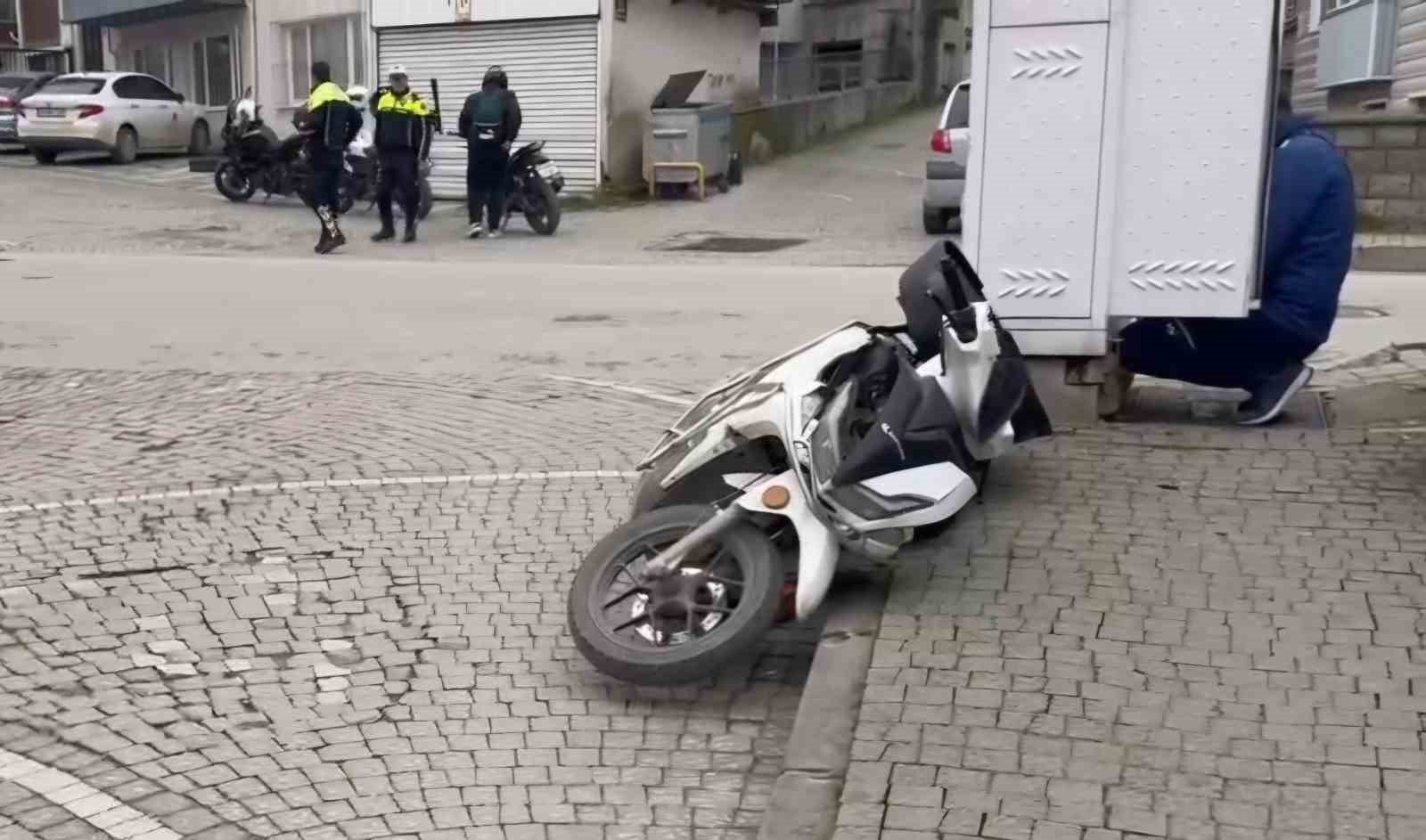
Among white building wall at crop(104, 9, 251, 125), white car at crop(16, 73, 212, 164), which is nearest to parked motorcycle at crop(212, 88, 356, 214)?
white car at crop(16, 73, 212, 164)

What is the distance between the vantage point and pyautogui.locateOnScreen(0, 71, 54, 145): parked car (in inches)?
1140

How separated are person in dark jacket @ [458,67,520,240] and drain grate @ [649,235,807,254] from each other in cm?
194

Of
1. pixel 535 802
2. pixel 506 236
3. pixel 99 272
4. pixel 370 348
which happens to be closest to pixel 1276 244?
pixel 535 802

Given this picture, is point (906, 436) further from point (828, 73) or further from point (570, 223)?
point (828, 73)

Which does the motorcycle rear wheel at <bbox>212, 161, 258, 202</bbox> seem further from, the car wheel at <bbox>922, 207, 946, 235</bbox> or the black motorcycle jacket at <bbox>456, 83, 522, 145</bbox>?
the car wheel at <bbox>922, 207, 946, 235</bbox>

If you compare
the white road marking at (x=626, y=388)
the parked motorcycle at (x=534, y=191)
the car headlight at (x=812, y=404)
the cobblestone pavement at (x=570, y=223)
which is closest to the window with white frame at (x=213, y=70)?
the cobblestone pavement at (x=570, y=223)

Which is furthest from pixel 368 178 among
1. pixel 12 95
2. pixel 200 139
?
pixel 12 95

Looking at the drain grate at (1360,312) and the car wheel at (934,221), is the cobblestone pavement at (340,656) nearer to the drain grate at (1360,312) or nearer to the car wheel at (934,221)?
the drain grate at (1360,312)

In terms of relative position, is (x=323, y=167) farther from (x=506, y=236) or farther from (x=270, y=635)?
(x=270, y=635)

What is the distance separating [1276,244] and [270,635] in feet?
14.5

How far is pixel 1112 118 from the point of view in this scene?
6059mm

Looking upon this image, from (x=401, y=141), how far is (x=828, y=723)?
13320 millimetres

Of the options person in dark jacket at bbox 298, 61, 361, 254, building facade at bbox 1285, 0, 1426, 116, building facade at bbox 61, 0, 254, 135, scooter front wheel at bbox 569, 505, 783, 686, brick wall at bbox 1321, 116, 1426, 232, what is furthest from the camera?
building facade at bbox 61, 0, 254, 135

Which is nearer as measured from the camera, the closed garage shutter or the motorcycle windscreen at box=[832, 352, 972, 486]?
the motorcycle windscreen at box=[832, 352, 972, 486]
